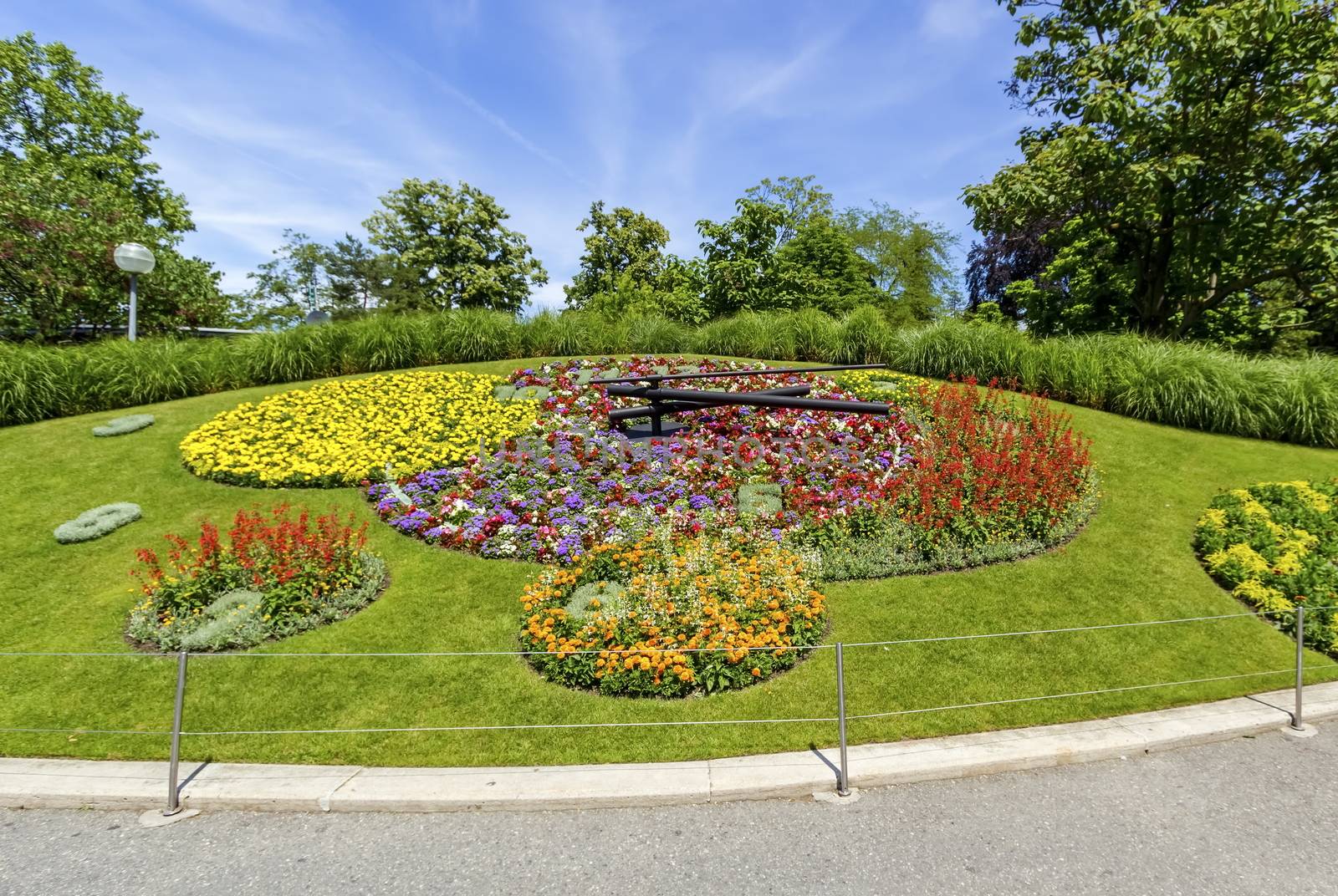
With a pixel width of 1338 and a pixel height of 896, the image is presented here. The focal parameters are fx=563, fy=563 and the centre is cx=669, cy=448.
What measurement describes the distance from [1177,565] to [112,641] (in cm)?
1308

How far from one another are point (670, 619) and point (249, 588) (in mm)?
5121

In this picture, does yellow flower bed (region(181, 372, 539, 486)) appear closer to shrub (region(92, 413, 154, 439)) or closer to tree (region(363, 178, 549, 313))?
shrub (region(92, 413, 154, 439))

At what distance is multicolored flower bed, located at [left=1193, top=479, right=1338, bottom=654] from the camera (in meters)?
6.54

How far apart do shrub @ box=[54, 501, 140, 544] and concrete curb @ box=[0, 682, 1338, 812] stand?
4.85 m

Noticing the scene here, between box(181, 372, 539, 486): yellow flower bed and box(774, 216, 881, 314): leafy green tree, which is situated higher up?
box(774, 216, 881, 314): leafy green tree

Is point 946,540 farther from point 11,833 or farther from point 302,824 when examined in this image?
point 11,833

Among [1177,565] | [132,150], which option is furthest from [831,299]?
[132,150]

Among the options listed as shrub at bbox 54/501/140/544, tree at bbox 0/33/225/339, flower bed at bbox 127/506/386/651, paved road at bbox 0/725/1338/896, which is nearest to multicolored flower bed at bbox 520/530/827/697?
paved road at bbox 0/725/1338/896

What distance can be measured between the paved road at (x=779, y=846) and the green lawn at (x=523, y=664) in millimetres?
680

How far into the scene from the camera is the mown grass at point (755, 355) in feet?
37.1

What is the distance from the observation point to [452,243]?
44781mm

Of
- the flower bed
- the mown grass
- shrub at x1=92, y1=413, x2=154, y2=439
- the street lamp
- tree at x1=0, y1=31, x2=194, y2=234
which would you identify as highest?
tree at x1=0, y1=31, x2=194, y2=234

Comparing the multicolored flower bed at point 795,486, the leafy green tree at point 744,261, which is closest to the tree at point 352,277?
the leafy green tree at point 744,261

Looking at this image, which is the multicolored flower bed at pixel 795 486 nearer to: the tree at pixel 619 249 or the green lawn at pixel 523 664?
the green lawn at pixel 523 664
